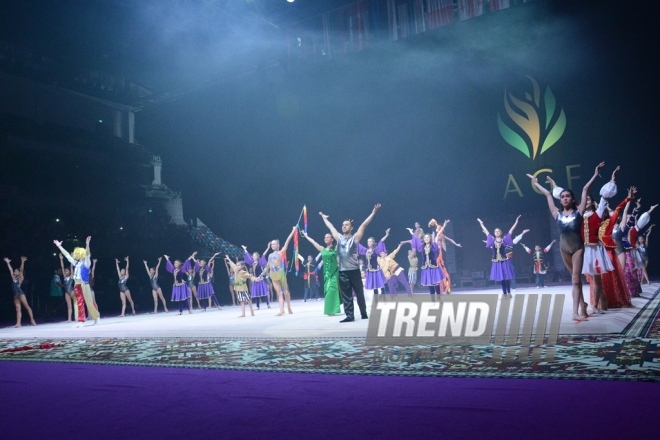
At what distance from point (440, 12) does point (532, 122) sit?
→ 4053 millimetres

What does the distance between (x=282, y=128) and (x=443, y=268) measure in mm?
9498

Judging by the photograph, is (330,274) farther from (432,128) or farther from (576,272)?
(432,128)

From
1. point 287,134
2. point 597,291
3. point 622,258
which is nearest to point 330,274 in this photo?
point 597,291

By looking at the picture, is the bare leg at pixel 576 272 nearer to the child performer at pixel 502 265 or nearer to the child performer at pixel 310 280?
the child performer at pixel 502 265

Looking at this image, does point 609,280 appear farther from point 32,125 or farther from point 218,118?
point 32,125

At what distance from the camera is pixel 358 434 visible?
227 centimetres

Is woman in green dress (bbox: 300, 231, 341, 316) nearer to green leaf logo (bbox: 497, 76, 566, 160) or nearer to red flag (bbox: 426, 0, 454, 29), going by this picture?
red flag (bbox: 426, 0, 454, 29)

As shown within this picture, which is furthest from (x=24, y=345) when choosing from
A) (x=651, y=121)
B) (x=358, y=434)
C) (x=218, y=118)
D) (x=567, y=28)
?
(x=651, y=121)

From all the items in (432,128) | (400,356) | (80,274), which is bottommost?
(400,356)

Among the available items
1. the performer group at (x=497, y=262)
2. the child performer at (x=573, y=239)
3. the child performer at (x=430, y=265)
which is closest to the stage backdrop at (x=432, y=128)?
the performer group at (x=497, y=262)

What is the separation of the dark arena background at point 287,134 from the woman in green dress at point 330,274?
70cm

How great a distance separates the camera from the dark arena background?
1257 cm

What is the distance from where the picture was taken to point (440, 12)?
12688mm

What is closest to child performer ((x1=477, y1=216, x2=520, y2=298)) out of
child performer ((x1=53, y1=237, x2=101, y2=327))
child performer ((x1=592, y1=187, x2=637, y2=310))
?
child performer ((x1=592, y1=187, x2=637, y2=310))
